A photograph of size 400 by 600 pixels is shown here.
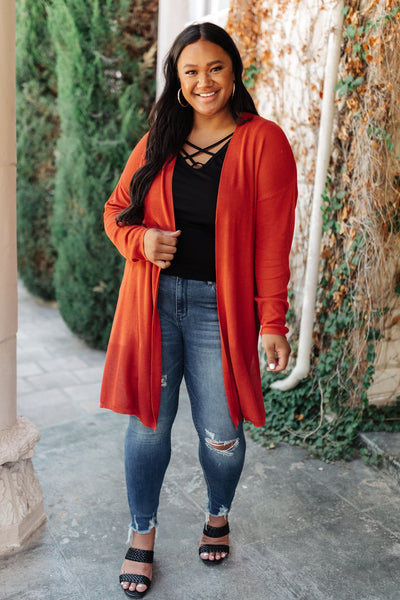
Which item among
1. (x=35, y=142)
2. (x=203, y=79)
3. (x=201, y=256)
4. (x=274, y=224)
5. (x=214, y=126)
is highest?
(x=203, y=79)

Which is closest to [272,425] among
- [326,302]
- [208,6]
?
[326,302]

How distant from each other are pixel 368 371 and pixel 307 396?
37cm

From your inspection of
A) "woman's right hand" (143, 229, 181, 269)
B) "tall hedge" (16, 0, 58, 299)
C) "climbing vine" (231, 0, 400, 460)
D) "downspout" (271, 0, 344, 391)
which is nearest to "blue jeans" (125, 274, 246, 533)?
"woman's right hand" (143, 229, 181, 269)

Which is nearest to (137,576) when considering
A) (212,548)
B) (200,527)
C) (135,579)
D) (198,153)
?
(135,579)

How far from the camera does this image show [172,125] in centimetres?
192

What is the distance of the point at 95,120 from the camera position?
438 cm

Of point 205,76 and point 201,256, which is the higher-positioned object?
point 205,76

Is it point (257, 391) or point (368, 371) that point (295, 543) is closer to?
point (257, 391)

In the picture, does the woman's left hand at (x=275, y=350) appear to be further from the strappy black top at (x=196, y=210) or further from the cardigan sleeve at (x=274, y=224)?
the strappy black top at (x=196, y=210)

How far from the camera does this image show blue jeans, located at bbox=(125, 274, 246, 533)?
193 cm

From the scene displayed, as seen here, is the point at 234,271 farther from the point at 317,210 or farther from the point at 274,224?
the point at 317,210

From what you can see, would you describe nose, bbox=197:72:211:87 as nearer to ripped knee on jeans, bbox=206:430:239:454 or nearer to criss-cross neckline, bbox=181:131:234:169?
criss-cross neckline, bbox=181:131:234:169

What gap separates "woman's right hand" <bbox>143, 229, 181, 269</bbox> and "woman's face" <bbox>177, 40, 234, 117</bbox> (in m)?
0.40

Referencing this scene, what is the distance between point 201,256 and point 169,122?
0.44 meters
